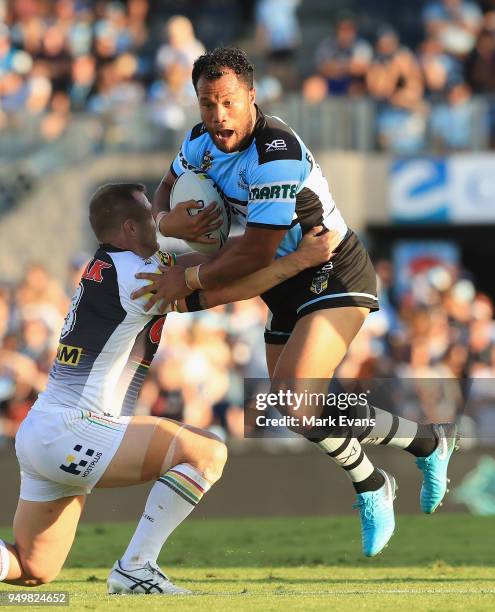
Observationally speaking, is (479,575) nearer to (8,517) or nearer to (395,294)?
(8,517)

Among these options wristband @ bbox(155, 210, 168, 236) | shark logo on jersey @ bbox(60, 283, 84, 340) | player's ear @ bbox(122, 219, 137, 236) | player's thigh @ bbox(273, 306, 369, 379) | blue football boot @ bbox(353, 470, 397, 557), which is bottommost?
blue football boot @ bbox(353, 470, 397, 557)

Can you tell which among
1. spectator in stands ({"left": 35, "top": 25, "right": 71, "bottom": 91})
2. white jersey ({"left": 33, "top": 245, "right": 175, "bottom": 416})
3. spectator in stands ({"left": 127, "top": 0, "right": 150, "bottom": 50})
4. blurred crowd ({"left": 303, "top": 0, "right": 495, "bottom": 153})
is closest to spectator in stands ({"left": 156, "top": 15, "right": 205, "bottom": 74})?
blurred crowd ({"left": 303, "top": 0, "right": 495, "bottom": 153})

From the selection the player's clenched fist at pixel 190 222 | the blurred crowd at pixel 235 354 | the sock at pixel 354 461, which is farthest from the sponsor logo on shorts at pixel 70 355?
the blurred crowd at pixel 235 354

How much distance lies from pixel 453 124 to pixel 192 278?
1009 cm

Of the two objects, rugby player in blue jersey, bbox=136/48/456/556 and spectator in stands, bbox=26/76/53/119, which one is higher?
rugby player in blue jersey, bbox=136/48/456/556

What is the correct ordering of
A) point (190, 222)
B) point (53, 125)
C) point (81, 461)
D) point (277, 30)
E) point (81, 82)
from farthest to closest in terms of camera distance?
point (277, 30)
point (81, 82)
point (53, 125)
point (190, 222)
point (81, 461)

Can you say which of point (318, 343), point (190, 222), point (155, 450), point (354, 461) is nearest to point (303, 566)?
point (354, 461)

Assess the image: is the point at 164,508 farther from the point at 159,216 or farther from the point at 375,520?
the point at 159,216

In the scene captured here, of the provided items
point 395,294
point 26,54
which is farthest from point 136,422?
point 26,54

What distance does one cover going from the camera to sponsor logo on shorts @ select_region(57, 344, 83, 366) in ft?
22.0

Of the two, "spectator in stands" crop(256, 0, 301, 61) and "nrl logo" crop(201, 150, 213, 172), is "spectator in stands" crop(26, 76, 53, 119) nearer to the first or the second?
"spectator in stands" crop(256, 0, 301, 61)

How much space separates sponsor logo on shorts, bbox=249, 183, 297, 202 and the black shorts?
2.25 ft

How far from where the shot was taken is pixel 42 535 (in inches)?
267

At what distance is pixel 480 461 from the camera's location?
1169 cm
